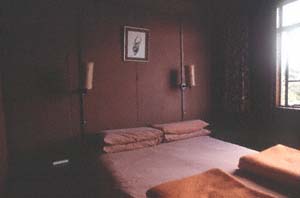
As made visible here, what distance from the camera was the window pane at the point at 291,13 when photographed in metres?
2.81

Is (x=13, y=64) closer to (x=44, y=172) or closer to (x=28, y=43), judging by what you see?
(x=28, y=43)

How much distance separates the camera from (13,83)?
240 cm

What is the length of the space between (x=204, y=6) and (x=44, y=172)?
3.14 meters

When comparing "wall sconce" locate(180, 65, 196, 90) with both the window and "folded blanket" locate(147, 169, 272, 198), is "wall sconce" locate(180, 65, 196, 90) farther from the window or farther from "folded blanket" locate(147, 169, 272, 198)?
"folded blanket" locate(147, 169, 272, 198)

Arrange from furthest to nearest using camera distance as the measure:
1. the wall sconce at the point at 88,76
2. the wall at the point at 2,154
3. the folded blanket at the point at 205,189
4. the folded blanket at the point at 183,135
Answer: the folded blanket at the point at 183,135 → the wall sconce at the point at 88,76 → the wall at the point at 2,154 → the folded blanket at the point at 205,189

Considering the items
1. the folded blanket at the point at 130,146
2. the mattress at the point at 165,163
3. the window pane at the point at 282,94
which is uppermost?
the window pane at the point at 282,94

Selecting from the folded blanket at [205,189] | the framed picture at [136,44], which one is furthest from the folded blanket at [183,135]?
the folded blanket at [205,189]

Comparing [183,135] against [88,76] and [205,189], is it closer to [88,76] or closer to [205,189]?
[88,76]

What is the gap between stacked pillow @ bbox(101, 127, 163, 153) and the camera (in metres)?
2.43

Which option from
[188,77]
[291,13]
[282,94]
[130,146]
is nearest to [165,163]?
[130,146]

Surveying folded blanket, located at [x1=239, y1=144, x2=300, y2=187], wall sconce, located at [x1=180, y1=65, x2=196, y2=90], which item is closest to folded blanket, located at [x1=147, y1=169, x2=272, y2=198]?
folded blanket, located at [x1=239, y1=144, x2=300, y2=187]

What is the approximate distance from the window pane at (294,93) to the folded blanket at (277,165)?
1215mm

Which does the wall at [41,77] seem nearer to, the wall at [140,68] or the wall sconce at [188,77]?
the wall at [140,68]

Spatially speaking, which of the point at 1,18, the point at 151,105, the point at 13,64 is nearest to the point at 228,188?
the point at 151,105
